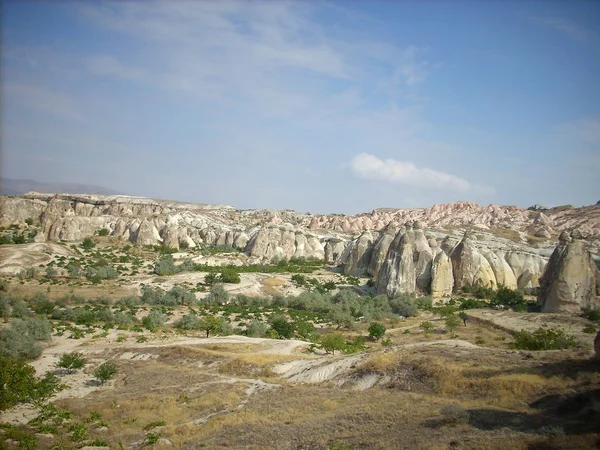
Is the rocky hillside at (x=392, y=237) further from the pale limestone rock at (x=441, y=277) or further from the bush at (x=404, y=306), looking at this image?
the bush at (x=404, y=306)

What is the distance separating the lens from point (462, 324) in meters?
26.4

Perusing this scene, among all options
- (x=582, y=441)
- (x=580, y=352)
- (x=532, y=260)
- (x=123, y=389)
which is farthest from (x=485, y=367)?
(x=532, y=260)

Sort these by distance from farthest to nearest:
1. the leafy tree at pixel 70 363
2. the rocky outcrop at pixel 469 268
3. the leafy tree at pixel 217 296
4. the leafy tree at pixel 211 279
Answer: the leafy tree at pixel 211 279
the rocky outcrop at pixel 469 268
the leafy tree at pixel 217 296
the leafy tree at pixel 70 363

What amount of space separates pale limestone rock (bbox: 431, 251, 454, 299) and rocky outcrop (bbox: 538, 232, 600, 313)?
34.1 feet

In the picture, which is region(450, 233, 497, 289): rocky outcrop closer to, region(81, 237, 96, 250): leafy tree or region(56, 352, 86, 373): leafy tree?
region(56, 352, 86, 373): leafy tree

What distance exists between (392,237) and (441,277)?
8.94 m

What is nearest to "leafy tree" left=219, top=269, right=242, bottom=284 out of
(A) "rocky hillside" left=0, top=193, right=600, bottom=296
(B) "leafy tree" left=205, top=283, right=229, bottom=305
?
(B) "leafy tree" left=205, top=283, right=229, bottom=305

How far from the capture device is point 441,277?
122ft

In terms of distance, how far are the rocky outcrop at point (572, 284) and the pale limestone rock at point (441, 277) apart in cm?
1040

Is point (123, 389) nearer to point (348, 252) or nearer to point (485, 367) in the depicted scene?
point (485, 367)

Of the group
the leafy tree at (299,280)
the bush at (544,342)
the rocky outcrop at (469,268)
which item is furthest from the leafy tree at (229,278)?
the bush at (544,342)

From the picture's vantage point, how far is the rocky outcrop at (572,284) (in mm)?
25922

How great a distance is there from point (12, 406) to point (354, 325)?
62.3 feet

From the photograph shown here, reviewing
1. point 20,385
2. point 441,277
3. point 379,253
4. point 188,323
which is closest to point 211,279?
point 188,323
